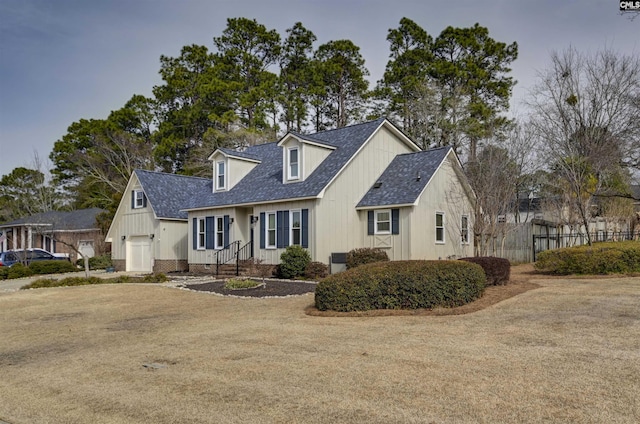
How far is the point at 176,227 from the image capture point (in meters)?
31.9

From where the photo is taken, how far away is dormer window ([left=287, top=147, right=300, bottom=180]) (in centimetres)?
2545

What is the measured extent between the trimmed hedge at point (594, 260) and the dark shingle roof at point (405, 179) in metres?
5.95

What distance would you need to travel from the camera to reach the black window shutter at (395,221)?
2377 centimetres

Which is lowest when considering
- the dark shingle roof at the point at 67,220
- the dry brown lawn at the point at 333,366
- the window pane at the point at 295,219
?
the dry brown lawn at the point at 333,366

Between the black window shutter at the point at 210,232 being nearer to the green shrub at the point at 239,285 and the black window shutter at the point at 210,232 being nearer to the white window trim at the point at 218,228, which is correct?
the white window trim at the point at 218,228

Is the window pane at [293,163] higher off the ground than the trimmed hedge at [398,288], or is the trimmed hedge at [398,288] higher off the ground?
the window pane at [293,163]

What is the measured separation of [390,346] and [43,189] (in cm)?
5376

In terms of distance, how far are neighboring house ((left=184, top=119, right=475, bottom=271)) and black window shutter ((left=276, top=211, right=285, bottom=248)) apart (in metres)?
0.04

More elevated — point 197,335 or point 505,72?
point 505,72

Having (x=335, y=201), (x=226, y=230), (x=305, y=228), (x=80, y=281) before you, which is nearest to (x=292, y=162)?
(x=335, y=201)

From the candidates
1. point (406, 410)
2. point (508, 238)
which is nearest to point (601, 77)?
point (508, 238)

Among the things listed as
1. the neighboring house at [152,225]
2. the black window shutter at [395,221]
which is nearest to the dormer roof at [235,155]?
the neighboring house at [152,225]

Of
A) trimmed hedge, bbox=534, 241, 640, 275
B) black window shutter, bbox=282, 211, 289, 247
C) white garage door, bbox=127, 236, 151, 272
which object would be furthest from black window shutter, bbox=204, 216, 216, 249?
trimmed hedge, bbox=534, 241, 640, 275

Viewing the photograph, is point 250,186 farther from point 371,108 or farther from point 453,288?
point 371,108
